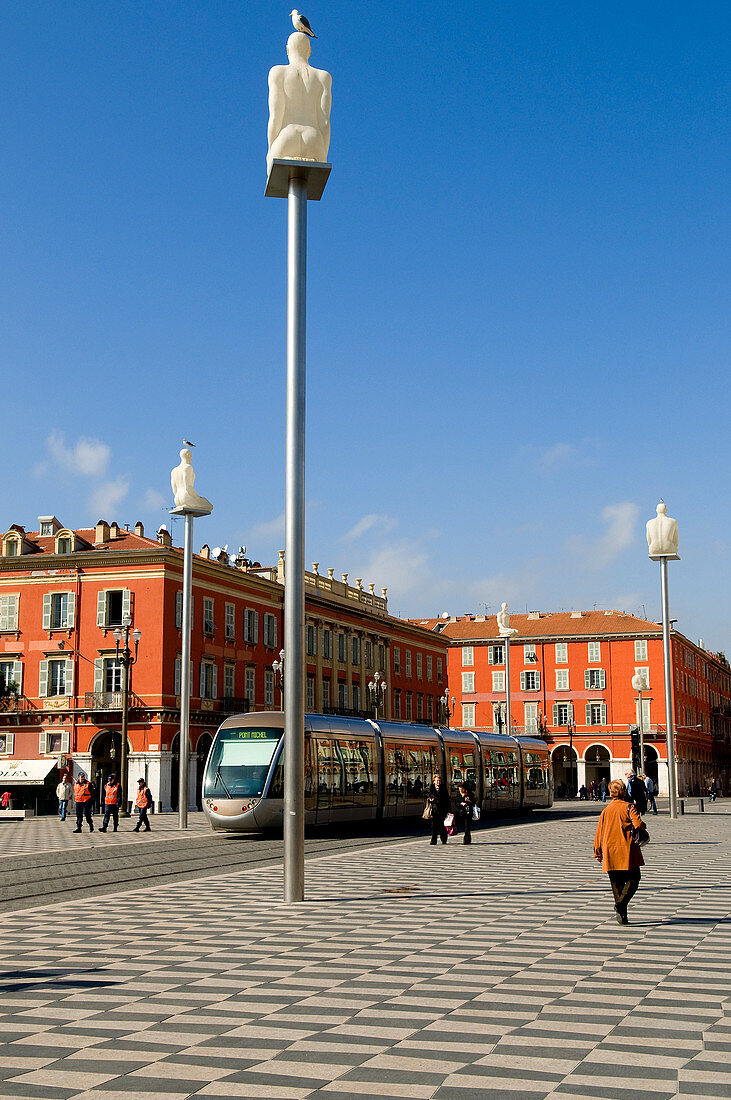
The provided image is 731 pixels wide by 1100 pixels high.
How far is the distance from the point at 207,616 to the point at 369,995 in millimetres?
53692

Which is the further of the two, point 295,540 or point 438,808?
point 438,808

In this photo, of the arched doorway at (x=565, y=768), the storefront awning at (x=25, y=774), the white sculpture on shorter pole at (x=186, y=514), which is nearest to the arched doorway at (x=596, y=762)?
the arched doorway at (x=565, y=768)

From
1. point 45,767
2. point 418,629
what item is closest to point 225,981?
point 45,767

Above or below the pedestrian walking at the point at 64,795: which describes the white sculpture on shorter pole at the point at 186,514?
above

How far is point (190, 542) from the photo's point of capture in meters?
31.8

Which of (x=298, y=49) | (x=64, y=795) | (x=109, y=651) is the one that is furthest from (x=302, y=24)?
(x=109, y=651)

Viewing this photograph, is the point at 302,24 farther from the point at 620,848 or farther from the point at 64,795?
the point at 64,795

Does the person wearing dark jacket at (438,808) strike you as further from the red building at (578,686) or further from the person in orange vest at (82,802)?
the red building at (578,686)

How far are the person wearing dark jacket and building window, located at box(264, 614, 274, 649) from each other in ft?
137

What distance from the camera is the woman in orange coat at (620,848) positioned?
12945mm

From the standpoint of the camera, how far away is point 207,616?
6200 centimetres

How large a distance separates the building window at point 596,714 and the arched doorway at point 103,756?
160ft

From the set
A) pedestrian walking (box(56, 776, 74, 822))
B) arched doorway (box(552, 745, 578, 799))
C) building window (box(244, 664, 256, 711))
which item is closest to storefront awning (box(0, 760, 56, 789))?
pedestrian walking (box(56, 776, 74, 822))

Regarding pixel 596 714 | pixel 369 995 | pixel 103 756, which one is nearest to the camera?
pixel 369 995
